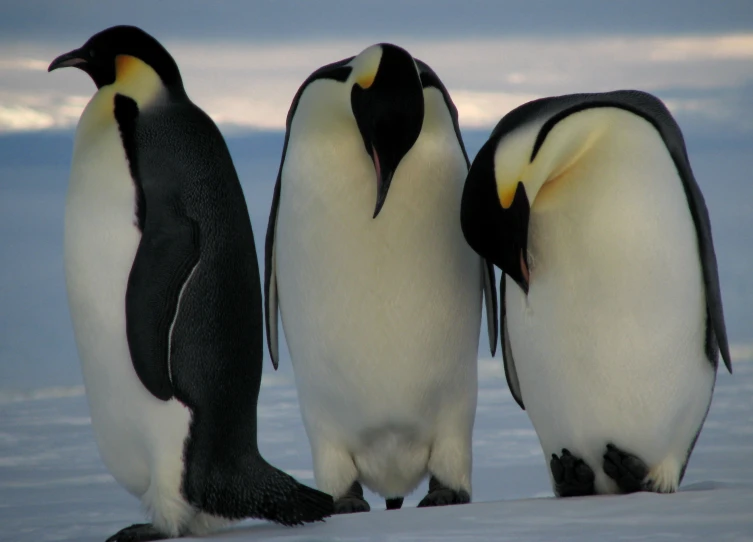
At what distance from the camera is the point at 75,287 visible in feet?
8.59

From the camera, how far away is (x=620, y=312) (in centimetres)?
268

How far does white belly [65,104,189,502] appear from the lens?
8.20 ft

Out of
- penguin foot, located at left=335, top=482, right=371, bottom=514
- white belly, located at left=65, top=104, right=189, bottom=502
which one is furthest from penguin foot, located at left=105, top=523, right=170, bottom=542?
penguin foot, located at left=335, top=482, right=371, bottom=514

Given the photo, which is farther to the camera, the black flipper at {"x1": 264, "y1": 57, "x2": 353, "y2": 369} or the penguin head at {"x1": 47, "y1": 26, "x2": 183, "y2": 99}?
the black flipper at {"x1": 264, "y1": 57, "x2": 353, "y2": 369}

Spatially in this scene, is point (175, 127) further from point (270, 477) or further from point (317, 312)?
point (270, 477)

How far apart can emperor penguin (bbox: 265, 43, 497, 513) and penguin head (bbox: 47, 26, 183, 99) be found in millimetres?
405

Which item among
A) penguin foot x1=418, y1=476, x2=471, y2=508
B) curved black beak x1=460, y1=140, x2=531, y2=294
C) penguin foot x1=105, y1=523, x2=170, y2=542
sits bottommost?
penguin foot x1=418, y1=476, x2=471, y2=508

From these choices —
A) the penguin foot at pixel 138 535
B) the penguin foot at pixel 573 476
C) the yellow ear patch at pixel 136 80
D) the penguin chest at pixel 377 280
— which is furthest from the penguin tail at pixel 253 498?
the yellow ear patch at pixel 136 80

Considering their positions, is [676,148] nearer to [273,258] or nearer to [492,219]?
[492,219]

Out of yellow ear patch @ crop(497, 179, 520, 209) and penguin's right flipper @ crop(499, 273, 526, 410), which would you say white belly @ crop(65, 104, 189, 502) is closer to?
yellow ear patch @ crop(497, 179, 520, 209)

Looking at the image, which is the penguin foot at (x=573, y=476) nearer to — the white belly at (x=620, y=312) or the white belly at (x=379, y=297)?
the white belly at (x=620, y=312)

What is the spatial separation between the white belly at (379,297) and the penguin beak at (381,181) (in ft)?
0.39

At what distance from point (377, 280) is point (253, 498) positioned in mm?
673

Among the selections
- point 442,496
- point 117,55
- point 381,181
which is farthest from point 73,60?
point 442,496
